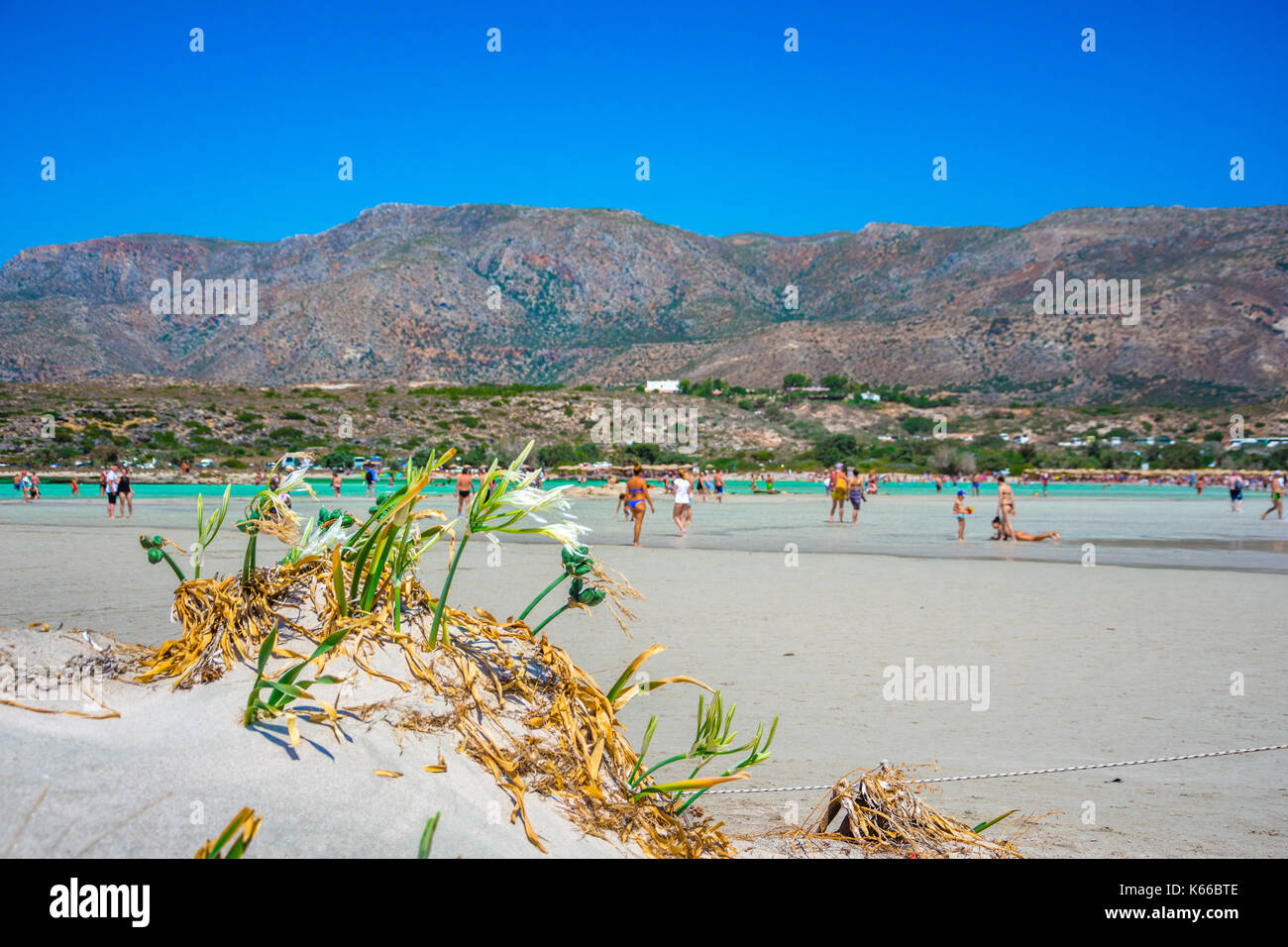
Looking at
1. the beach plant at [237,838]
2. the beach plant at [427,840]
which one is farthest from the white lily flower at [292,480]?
the beach plant at [427,840]

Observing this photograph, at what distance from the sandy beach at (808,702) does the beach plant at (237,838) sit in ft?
0.20

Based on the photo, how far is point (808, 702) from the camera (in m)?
6.12

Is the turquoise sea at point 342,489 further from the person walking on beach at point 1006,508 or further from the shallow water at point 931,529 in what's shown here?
the person walking on beach at point 1006,508

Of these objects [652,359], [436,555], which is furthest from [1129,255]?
[436,555]

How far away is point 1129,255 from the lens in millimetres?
160250

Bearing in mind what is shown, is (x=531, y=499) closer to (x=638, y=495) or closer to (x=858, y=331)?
(x=638, y=495)

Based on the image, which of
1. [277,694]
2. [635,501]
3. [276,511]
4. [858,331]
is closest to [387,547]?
[277,694]

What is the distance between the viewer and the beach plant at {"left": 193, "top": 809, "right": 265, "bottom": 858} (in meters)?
1.57

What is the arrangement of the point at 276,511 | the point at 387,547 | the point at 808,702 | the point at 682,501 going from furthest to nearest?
the point at 682,501 < the point at 808,702 < the point at 276,511 < the point at 387,547

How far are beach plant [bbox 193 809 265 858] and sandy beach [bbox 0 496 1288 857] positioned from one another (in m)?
0.06

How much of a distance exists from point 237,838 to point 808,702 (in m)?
4.91

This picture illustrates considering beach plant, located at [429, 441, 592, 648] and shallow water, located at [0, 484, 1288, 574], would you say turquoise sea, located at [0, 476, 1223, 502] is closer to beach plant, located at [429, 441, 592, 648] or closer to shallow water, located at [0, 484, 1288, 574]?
shallow water, located at [0, 484, 1288, 574]

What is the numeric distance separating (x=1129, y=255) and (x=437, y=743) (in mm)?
183174
